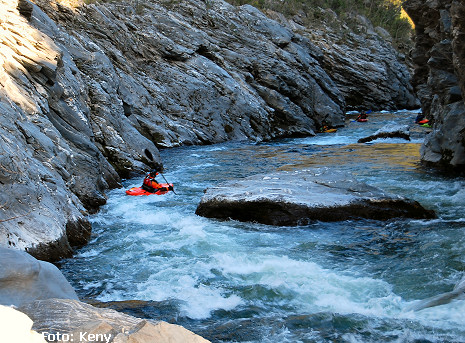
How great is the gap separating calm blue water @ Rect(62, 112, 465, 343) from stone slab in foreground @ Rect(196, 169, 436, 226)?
247mm

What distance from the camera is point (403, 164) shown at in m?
13.8

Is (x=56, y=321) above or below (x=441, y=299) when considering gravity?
above

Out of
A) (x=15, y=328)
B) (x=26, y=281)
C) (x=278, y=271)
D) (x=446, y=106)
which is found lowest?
(x=278, y=271)

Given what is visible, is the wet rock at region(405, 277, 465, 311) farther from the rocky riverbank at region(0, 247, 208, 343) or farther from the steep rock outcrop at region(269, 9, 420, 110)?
the steep rock outcrop at region(269, 9, 420, 110)

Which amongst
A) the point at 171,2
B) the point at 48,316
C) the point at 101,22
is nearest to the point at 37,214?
the point at 48,316

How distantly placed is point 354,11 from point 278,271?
162 feet

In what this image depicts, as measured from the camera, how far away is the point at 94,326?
8.30 ft

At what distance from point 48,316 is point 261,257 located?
4.25 metres

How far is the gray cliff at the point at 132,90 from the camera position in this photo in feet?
24.2

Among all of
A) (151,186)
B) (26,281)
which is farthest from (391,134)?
(26,281)

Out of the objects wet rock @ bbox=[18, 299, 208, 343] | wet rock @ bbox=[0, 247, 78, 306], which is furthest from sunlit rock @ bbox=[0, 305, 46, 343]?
wet rock @ bbox=[0, 247, 78, 306]

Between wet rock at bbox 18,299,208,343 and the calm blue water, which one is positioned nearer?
wet rock at bbox 18,299,208,343

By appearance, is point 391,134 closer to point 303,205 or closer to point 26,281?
point 303,205

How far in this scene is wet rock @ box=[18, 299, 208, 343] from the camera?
2469 mm
